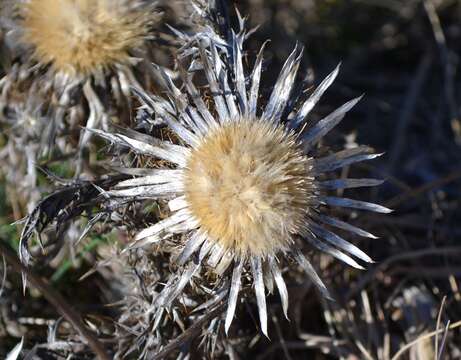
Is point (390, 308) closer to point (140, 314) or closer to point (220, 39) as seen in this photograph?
point (140, 314)

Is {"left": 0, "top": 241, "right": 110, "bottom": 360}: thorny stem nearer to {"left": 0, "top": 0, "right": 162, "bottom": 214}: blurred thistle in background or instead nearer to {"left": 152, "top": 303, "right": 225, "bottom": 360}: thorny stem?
{"left": 152, "top": 303, "right": 225, "bottom": 360}: thorny stem

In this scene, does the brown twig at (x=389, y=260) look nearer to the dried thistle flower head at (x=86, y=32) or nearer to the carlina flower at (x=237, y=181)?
the carlina flower at (x=237, y=181)

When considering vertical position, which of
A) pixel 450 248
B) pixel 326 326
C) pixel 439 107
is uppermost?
pixel 439 107

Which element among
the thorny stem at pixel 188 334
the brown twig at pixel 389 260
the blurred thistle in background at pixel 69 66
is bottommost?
the brown twig at pixel 389 260

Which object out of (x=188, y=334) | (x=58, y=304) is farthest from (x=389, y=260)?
(x=58, y=304)

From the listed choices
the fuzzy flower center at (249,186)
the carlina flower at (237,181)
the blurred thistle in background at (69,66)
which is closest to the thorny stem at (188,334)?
the carlina flower at (237,181)

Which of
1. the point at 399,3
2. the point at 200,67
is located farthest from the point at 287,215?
the point at 399,3

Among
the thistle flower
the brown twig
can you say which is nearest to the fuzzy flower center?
the thistle flower
